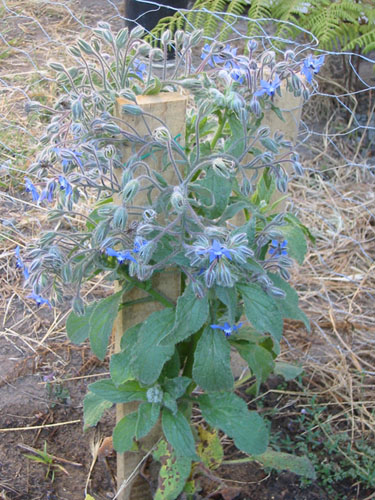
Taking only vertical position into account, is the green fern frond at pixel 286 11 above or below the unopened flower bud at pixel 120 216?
below

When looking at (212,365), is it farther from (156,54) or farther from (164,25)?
(164,25)

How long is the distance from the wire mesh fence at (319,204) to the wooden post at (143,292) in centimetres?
36

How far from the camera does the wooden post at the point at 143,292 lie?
51.5 inches

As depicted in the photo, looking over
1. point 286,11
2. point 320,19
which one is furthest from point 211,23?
point 320,19

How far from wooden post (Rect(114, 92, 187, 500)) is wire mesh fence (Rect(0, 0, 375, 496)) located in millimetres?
362

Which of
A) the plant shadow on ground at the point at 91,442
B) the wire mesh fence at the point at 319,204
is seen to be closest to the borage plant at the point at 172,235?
the wire mesh fence at the point at 319,204

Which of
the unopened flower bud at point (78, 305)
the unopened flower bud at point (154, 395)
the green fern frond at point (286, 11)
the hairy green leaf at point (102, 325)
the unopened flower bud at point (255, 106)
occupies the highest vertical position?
the unopened flower bud at point (255, 106)

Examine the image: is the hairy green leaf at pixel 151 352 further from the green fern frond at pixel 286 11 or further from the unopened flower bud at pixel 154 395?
the green fern frond at pixel 286 11

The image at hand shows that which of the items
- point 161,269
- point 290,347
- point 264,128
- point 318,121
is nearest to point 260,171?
point 264,128

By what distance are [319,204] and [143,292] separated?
182 cm

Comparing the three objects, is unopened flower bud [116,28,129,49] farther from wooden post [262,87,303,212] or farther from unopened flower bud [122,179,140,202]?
wooden post [262,87,303,212]

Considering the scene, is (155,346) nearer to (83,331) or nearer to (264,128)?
(83,331)

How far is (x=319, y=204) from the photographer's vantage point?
10.4ft

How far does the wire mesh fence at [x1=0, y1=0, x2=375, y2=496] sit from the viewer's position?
2.25m
